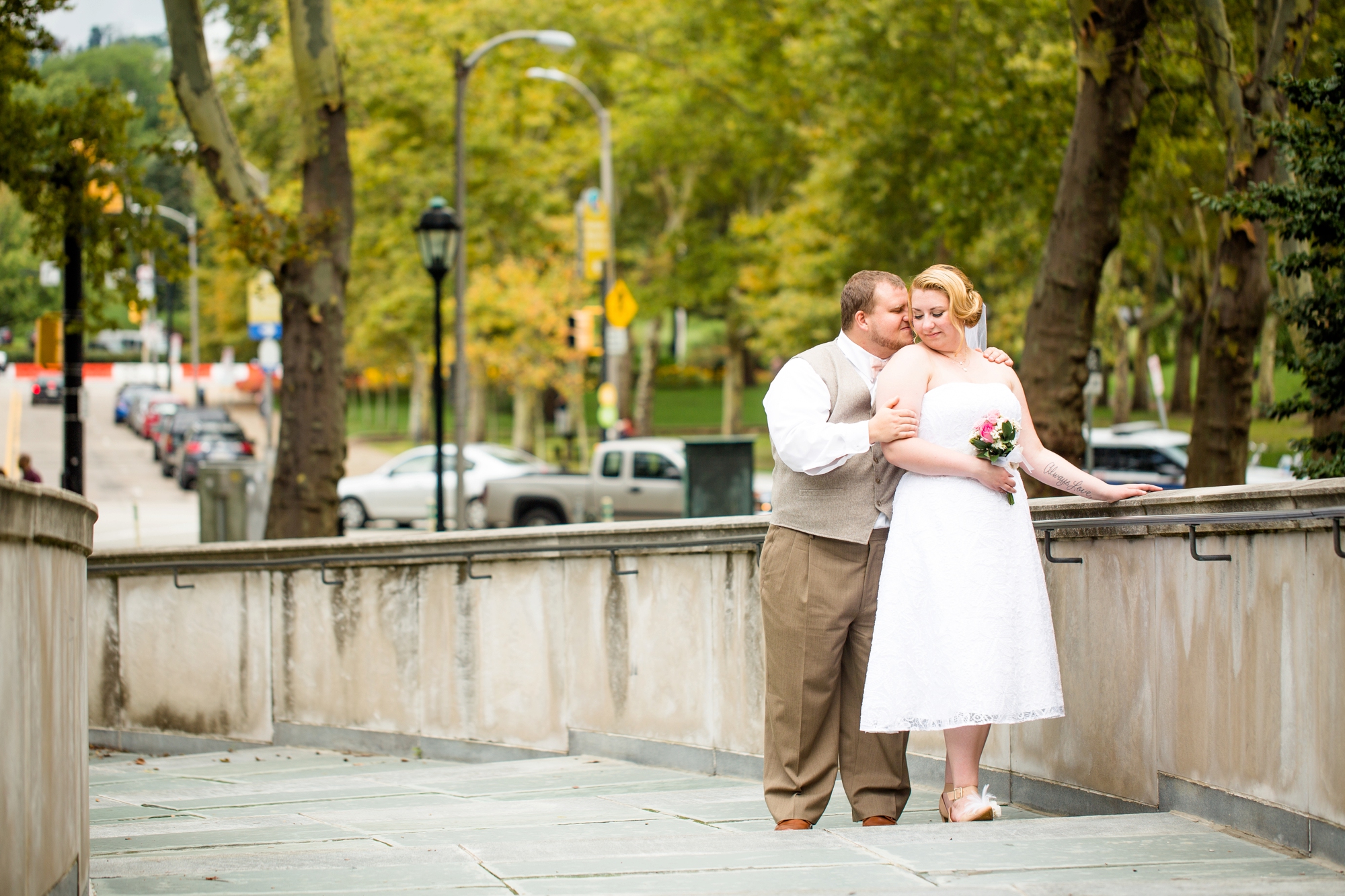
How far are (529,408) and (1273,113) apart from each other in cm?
4315

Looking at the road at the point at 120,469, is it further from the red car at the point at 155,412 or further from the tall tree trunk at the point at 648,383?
the tall tree trunk at the point at 648,383

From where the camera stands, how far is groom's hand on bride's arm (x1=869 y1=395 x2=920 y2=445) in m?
4.68

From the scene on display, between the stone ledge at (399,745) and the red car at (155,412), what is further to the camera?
the red car at (155,412)

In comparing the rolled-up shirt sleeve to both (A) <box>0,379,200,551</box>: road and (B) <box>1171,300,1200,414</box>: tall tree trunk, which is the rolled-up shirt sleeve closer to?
(A) <box>0,379,200,551</box>: road

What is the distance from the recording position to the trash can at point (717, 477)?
13.5m

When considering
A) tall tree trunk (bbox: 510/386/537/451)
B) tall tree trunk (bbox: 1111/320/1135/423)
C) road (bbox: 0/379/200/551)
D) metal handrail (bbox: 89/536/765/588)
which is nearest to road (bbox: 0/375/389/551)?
road (bbox: 0/379/200/551)

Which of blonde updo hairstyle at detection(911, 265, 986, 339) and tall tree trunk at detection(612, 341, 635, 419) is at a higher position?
tall tree trunk at detection(612, 341, 635, 419)

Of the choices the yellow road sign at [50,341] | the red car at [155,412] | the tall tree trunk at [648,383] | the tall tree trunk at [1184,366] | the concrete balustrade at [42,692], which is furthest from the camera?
the tall tree trunk at [648,383]

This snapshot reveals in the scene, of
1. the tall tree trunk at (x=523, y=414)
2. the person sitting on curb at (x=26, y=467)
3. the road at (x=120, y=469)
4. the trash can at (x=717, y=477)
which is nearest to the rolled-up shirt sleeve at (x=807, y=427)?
the trash can at (x=717, y=477)

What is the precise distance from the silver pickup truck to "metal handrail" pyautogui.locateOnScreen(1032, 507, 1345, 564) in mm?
17365

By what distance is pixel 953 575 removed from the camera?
15.4ft

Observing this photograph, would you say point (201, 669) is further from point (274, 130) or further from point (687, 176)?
point (687, 176)

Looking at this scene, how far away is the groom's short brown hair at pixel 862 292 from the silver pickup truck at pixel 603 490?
58.5ft

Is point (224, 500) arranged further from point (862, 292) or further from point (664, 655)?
point (862, 292)
